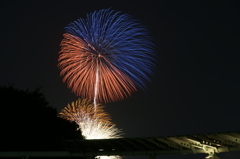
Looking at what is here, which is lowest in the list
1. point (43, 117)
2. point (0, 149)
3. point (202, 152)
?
point (202, 152)

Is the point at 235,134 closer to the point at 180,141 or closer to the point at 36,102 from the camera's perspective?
the point at 180,141

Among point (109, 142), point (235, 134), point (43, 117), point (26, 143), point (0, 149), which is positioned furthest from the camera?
point (43, 117)

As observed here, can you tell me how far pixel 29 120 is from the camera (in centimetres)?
2570

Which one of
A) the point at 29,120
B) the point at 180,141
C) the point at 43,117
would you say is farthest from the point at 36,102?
the point at 180,141

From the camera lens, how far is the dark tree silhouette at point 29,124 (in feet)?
77.8

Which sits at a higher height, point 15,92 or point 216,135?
point 15,92

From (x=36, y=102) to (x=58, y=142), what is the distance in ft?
15.6

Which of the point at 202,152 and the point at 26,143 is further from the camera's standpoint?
the point at 26,143

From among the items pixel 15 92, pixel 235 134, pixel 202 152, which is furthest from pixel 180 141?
pixel 15 92

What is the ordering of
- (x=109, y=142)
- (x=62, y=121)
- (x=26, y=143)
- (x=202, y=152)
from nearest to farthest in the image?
(x=202, y=152), (x=109, y=142), (x=26, y=143), (x=62, y=121)

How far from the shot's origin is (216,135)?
1379cm

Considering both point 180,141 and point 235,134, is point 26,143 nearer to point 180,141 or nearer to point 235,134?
point 180,141

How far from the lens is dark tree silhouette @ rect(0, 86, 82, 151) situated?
23703 millimetres

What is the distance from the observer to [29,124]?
25.3 metres
